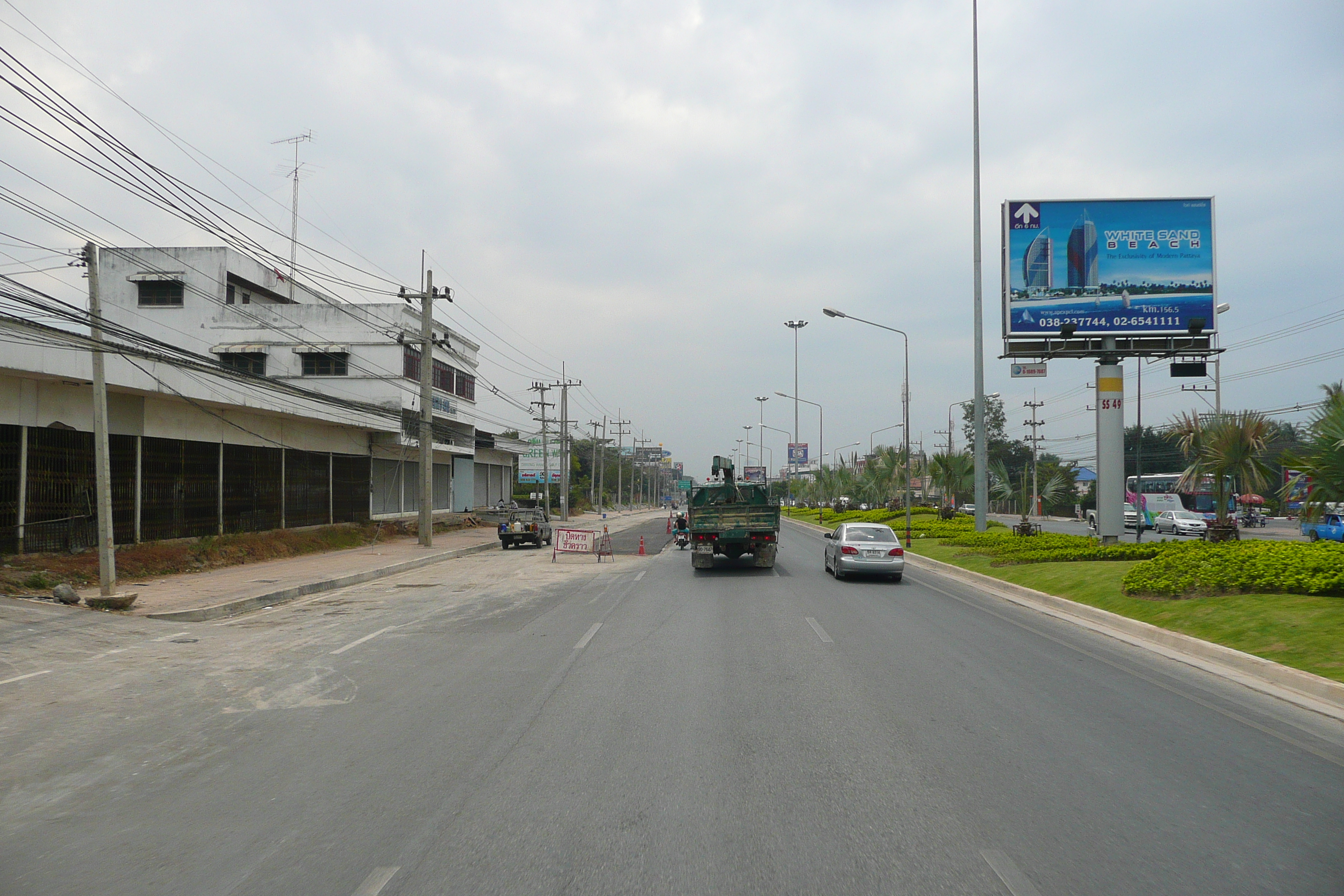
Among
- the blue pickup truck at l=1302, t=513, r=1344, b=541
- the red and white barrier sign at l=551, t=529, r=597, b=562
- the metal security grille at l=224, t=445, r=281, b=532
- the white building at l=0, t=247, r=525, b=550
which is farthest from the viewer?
the blue pickup truck at l=1302, t=513, r=1344, b=541

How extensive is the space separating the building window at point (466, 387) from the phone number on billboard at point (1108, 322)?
3495 centimetres

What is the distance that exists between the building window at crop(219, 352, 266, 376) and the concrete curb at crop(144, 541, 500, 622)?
20.4 metres

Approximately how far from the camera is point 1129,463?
7794cm

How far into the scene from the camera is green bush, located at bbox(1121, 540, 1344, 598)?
1191 cm

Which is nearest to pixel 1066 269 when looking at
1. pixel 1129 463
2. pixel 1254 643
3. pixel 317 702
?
pixel 1254 643

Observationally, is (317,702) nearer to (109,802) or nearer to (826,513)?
(109,802)

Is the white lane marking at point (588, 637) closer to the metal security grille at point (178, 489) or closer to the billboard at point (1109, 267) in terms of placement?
the metal security grille at point (178, 489)

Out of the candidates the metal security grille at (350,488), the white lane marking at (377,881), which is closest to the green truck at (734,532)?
the metal security grille at (350,488)

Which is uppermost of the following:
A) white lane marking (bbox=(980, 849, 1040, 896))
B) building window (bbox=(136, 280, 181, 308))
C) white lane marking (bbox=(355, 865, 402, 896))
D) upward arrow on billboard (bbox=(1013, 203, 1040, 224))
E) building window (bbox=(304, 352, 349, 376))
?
building window (bbox=(136, 280, 181, 308))

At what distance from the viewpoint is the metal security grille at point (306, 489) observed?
30719mm

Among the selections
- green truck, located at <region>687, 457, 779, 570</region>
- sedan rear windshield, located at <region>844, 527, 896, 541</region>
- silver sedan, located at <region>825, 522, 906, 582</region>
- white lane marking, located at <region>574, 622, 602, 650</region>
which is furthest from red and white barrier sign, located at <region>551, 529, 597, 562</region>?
white lane marking, located at <region>574, 622, 602, 650</region>

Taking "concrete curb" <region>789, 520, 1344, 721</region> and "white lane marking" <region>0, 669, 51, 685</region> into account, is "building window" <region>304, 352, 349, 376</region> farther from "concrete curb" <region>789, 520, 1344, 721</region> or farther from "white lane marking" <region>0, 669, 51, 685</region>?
"concrete curb" <region>789, 520, 1344, 721</region>

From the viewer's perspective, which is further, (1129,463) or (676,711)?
(1129,463)

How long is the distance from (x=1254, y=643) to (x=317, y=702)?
10.8m
